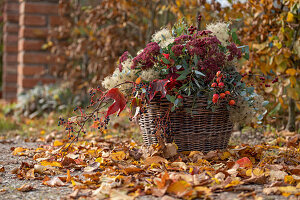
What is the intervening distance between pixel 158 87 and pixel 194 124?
1.06 ft

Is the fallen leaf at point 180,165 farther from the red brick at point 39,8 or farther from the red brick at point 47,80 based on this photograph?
the red brick at point 39,8

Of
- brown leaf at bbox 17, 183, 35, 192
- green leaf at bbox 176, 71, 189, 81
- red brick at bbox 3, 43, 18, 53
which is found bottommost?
brown leaf at bbox 17, 183, 35, 192

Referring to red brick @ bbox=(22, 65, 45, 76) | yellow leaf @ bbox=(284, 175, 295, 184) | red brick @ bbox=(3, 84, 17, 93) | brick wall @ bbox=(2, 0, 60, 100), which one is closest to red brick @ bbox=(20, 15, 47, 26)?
brick wall @ bbox=(2, 0, 60, 100)

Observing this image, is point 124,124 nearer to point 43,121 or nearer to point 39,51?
point 43,121

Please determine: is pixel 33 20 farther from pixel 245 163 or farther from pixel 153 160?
pixel 245 163

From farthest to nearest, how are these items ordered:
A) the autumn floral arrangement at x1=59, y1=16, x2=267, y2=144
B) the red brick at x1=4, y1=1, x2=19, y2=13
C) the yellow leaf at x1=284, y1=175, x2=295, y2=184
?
the red brick at x1=4, y1=1, x2=19, y2=13, the autumn floral arrangement at x1=59, y1=16, x2=267, y2=144, the yellow leaf at x1=284, y1=175, x2=295, y2=184

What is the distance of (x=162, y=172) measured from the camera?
1.59 meters

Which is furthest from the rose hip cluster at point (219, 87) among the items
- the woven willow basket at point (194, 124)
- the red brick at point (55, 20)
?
the red brick at point (55, 20)

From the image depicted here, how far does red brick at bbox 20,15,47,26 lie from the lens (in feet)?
18.2

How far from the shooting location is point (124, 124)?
3.93 metres

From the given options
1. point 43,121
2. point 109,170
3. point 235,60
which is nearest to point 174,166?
point 109,170

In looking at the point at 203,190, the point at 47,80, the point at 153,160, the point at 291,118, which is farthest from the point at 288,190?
the point at 47,80

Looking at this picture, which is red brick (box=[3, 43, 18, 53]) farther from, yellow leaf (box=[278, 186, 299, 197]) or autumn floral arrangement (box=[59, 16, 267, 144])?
yellow leaf (box=[278, 186, 299, 197])

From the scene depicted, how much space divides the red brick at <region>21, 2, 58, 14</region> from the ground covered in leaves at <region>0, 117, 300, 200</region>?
383cm
